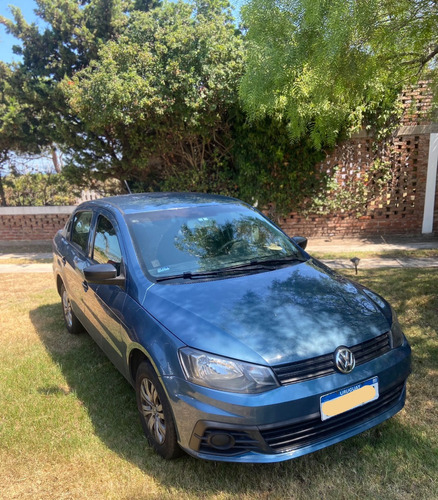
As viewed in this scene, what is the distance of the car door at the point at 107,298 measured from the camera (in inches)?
118

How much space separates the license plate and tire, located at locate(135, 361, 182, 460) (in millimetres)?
882

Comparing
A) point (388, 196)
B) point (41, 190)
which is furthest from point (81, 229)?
point (41, 190)

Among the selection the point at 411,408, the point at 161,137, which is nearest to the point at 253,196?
the point at 161,137

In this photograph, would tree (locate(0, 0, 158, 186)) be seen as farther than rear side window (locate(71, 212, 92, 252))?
Yes

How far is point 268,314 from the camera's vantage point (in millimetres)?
2482

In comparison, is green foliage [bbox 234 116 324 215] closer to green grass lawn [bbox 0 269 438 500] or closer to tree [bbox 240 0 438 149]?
tree [bbox 240 0 438 149]

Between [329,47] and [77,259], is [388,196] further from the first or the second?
[77,259]

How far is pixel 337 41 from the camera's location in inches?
138

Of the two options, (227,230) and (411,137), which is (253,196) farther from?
(227,230)

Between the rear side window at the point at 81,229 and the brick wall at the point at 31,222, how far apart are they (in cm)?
668

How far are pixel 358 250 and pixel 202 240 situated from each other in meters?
5.97

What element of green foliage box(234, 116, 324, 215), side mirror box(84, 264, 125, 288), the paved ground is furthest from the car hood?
green foliage box(234, 116, 324, 215)

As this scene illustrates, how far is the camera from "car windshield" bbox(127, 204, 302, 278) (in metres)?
3.09

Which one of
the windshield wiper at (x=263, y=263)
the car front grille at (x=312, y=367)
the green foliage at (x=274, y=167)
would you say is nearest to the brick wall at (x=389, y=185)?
the green foliage at (x=274, y=167)
